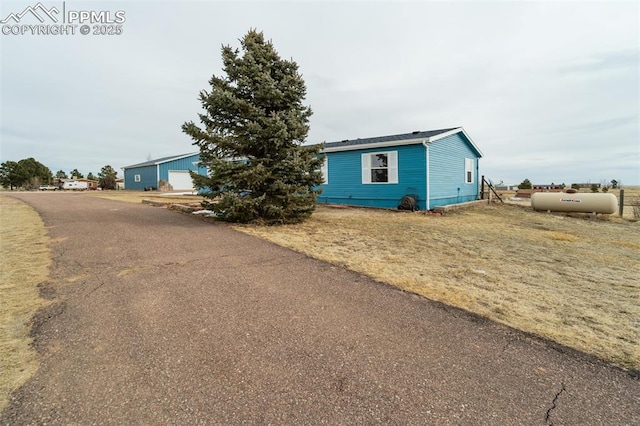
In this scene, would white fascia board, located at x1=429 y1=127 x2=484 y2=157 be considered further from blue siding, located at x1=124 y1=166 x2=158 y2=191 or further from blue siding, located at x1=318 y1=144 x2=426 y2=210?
blue siding, located at x1=124 y1=166 x2=158 y2=191

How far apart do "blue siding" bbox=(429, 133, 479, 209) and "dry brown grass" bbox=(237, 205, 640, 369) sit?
3.38 m

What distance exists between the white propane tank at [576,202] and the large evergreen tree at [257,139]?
1134cm

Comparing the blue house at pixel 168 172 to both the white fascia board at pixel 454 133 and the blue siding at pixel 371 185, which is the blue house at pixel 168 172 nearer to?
the blue siding at pixel 371 185

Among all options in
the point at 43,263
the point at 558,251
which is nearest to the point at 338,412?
the point at 43,263

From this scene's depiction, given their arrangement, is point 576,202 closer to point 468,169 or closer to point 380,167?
point 468,169

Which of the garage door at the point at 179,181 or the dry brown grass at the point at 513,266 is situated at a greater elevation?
the garage door at the point at 179,181

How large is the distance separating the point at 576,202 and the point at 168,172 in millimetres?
33566

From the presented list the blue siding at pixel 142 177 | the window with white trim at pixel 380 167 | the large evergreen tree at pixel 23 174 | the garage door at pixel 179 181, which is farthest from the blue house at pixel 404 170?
the large evergreen tree at pixel 23 174

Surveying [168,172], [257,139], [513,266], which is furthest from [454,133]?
[168,172]

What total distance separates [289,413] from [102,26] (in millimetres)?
12536

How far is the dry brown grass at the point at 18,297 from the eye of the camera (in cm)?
242

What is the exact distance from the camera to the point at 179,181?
34.5 metres

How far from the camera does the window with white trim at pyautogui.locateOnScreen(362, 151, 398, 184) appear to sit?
1408 centimetres

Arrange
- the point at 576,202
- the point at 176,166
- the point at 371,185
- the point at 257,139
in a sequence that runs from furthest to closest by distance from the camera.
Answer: the point at 176,166
the point at 371,185
the point at 576,202
the point at 257,139
